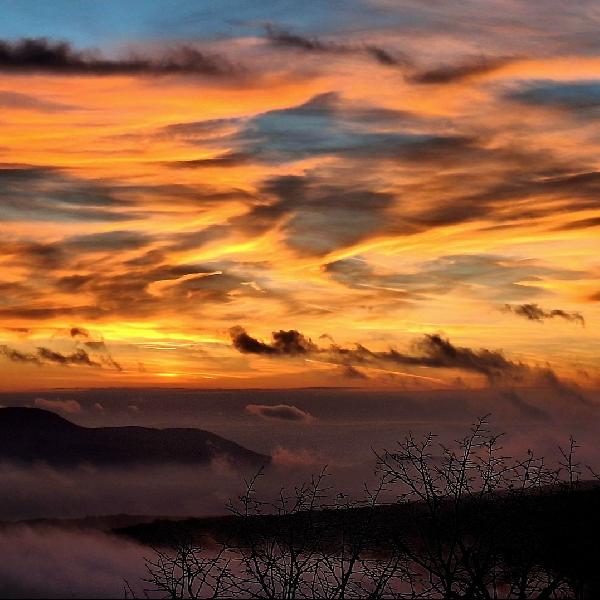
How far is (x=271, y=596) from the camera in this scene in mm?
20156

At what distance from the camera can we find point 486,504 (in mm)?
21984

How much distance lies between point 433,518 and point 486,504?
1919 mm

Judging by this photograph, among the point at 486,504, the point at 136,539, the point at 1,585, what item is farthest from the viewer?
the point at 136,539

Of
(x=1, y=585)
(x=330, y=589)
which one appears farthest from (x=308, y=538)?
(x=1, y=585)

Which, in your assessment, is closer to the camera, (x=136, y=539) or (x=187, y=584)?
(x=187, y=584)

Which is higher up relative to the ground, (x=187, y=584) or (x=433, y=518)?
(x=433, y=518)

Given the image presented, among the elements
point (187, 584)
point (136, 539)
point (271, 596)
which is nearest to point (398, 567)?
point (271, 596)

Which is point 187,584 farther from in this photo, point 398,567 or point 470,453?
point 470,453

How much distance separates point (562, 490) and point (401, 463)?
3.83 metres

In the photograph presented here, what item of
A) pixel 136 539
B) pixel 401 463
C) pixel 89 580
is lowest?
pixel 136 539

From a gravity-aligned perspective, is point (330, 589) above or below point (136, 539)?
above

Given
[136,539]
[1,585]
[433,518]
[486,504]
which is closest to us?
[1,585]

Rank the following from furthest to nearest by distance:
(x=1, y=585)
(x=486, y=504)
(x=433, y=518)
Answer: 1. (x=486, y=504)
2. (x=433, y=518)
3. (x=1, y=585)

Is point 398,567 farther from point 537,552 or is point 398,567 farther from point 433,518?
point 537,552
